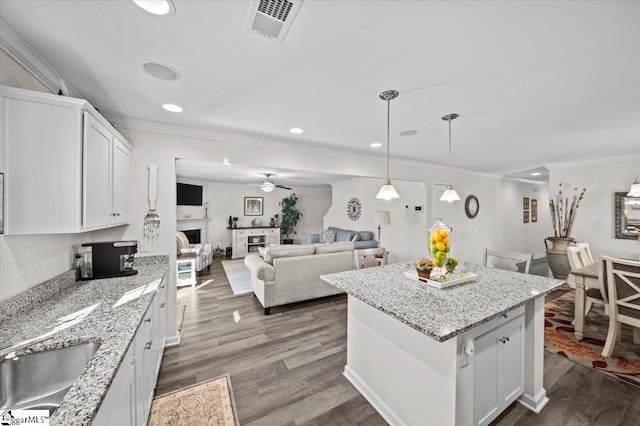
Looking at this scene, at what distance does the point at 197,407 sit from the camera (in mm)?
1873

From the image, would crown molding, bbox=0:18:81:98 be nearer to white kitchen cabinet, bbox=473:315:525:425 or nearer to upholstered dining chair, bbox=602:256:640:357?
white kitchen cabinet, bbox=473:315:525:425

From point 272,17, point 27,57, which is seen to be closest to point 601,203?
point 272,17

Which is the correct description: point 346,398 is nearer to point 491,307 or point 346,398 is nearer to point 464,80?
point 491,307

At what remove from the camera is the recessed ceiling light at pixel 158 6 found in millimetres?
1135

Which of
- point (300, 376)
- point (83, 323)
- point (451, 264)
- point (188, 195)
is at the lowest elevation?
point (300, 376)

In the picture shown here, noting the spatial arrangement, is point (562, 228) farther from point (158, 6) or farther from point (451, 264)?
point (158, 6)

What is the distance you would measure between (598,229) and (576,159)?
55.9 inches

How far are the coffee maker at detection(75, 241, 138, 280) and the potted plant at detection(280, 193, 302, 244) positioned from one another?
655 cm

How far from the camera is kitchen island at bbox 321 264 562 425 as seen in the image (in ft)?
4.59

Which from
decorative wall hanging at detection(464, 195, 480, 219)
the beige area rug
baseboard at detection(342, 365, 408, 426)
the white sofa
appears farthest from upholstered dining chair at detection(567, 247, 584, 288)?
the beige area rug

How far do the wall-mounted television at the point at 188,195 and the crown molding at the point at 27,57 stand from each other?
501 centimetres

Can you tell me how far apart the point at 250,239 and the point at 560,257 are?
26.2 feet

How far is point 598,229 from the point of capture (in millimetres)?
4660

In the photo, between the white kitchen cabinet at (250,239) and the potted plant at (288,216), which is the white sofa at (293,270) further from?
the potted plant at (288,216)
